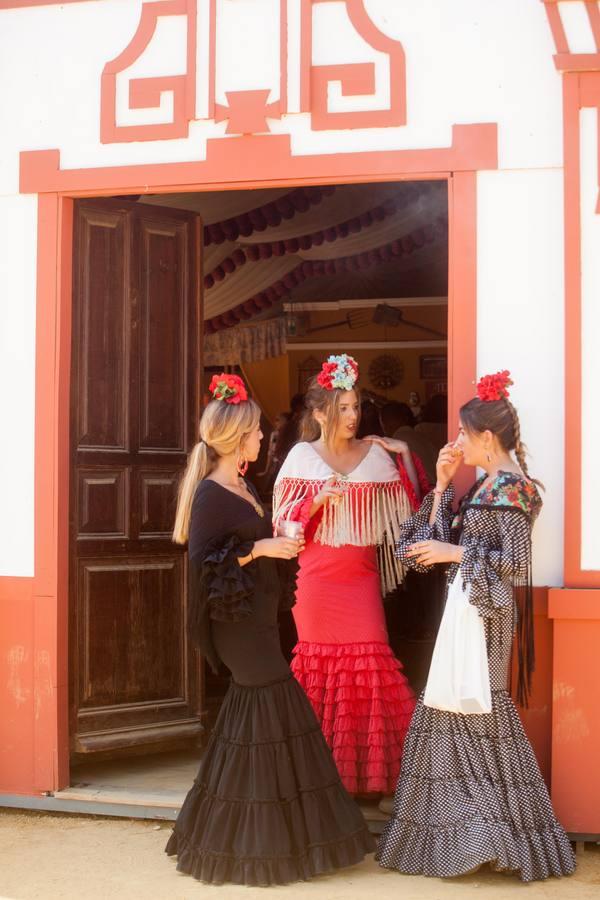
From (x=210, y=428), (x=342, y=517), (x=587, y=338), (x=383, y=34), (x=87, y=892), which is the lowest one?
(x=87, y=892)

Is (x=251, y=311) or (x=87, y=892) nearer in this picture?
(x=87, y=892)

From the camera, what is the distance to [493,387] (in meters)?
4.61

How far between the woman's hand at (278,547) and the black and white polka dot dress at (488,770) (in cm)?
67

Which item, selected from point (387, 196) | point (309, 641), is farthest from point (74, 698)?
point (387, 196)

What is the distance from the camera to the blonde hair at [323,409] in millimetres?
5410

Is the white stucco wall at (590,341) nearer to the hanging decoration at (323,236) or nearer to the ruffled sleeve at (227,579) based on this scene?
the ruffled sleeve at (227,579)

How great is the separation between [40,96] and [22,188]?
1.48 ft

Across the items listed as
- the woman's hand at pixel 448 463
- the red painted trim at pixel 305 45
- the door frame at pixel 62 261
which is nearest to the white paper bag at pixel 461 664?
the woman's hand at pixel 448 463

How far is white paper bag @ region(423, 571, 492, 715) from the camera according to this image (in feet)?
14.3

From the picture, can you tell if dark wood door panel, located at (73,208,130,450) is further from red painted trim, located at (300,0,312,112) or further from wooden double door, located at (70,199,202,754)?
red painted trim, located at (300,0,312,112)

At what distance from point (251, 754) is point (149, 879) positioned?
70cm

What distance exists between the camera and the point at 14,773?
550 cm

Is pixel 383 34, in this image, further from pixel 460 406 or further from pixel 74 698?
pixel 74 698

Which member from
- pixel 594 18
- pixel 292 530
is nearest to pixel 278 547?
pixel 292 530
